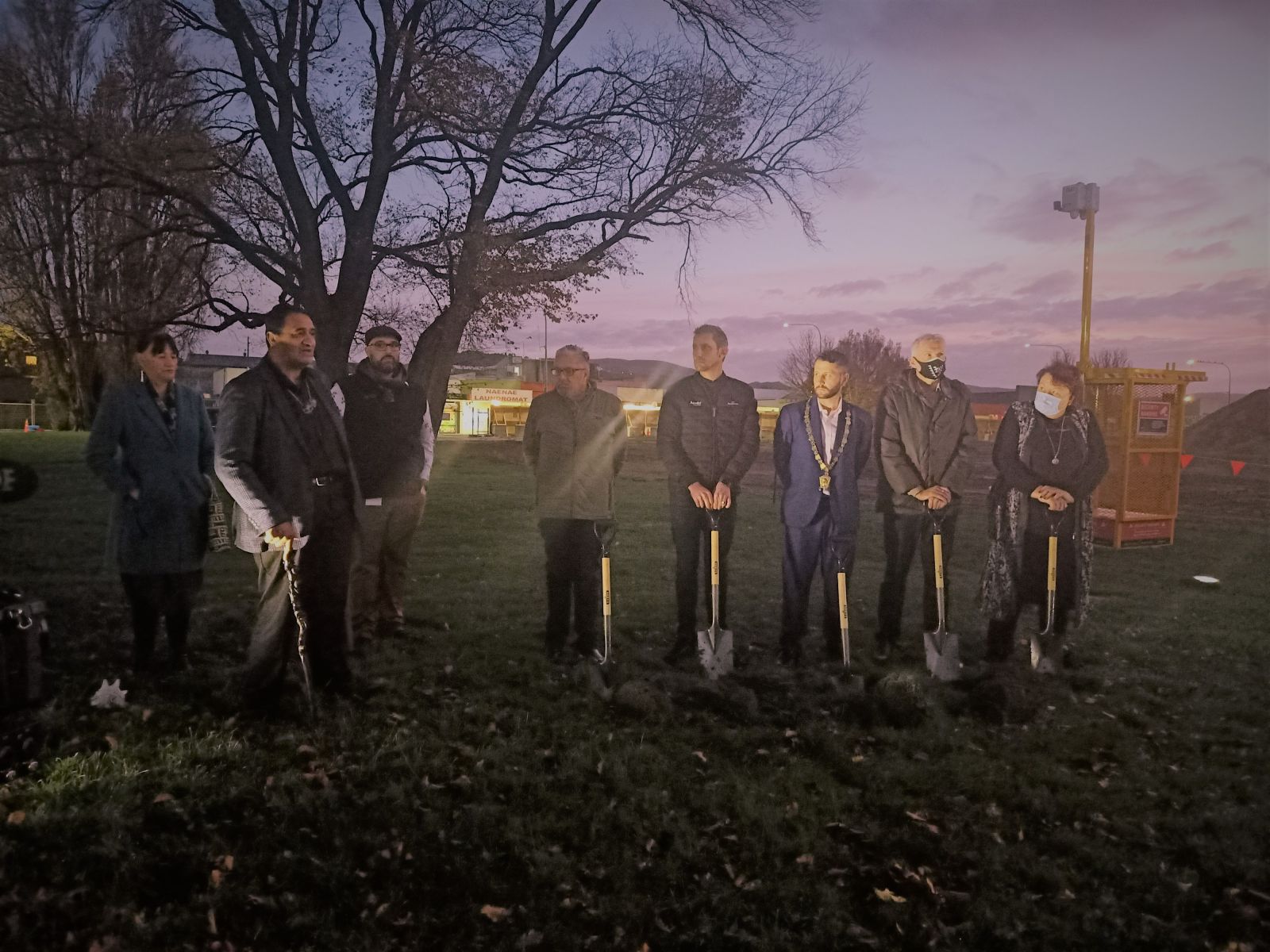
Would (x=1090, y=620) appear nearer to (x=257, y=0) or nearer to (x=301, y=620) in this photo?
(x=301, y=620)

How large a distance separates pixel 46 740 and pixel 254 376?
195cm


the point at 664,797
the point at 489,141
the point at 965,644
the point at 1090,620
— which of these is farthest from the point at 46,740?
the point at 489,141

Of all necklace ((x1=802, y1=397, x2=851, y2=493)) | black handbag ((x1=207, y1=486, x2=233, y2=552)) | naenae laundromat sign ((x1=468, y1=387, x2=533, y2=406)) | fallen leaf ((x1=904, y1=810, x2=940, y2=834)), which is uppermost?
naenae laundromat sign ((x1=468, y1=387, x2=533, y2=406))

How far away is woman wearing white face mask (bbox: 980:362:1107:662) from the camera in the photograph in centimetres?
564

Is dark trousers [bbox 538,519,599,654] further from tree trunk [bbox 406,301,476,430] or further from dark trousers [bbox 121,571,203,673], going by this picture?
tree trunk [bbox 406,301,476,430]

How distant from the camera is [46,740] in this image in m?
4.04

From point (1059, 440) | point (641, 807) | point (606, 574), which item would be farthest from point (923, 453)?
point (641, 807)

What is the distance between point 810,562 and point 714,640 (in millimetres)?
856

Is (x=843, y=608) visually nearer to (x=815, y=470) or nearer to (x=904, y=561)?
(x=904, y=561)

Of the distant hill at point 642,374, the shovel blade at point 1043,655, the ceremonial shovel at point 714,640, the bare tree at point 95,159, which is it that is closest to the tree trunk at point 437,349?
the bare tree at point 95,159

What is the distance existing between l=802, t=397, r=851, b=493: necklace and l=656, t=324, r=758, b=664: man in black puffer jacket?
0.34 meters

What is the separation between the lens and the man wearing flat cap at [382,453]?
18.8 ft

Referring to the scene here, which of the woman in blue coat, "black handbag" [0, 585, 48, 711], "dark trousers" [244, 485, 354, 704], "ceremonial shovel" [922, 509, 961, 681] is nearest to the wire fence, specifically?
the woman in blue coat

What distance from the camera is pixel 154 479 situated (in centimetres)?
473
